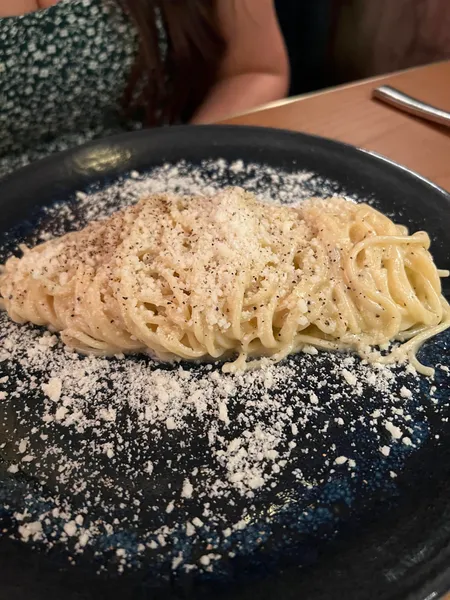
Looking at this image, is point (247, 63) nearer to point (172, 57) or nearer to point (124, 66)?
point (172, 57)

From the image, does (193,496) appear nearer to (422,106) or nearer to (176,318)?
(176,318)

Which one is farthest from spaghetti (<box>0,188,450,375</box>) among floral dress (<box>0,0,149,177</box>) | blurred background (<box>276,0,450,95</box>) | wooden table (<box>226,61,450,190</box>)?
blurred background (<box>276,0,450,95</box>)

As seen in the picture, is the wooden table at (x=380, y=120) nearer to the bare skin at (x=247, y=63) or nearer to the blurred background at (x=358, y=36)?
the bare skin at (x=247, y=63)

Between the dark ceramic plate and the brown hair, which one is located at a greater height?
the brown hair

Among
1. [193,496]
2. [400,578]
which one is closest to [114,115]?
[193,496]

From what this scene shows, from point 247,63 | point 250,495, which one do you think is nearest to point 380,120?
point 247,63

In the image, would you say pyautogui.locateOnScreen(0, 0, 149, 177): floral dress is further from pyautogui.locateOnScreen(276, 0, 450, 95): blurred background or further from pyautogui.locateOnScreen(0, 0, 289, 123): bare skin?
pyautogui.locateOnScreen(276, 0, 450, 95): blurred background

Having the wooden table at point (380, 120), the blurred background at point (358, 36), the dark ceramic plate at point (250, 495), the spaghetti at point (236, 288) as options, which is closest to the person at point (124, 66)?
the wooden table at point (380, 120)
